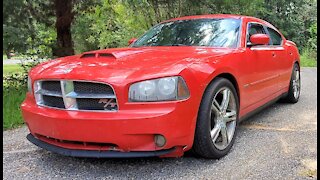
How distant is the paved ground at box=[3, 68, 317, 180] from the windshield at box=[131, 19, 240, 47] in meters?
1.10

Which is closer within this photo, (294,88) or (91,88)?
(91,88)

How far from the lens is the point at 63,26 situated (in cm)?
940

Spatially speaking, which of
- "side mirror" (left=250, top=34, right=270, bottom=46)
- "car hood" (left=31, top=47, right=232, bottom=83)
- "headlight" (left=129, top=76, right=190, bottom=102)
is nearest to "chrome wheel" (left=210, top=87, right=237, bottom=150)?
"car hood" (left=31, top=47, right=232, bottom=83)

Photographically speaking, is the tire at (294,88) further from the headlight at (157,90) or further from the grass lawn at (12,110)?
the grass lawn at (12,110)

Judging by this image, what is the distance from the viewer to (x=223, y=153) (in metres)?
3.36

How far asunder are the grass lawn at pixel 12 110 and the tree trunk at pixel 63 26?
2941 millimetres

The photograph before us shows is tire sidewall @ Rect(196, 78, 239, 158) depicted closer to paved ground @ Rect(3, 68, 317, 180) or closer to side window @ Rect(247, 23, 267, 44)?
paved ground @ Rect(3, 68, 317, 180)

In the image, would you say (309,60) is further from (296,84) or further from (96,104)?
(96,104)

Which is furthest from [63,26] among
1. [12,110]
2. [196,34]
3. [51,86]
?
[51,86]

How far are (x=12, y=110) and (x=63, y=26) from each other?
4.46 meters

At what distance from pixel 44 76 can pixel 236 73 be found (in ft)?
5.99

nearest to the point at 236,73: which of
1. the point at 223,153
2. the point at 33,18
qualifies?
the point at 223,153

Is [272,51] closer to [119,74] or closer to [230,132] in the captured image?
[230,132]

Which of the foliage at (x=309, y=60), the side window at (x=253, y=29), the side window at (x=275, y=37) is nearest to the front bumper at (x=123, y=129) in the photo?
the side window at (x=253, y=29)
